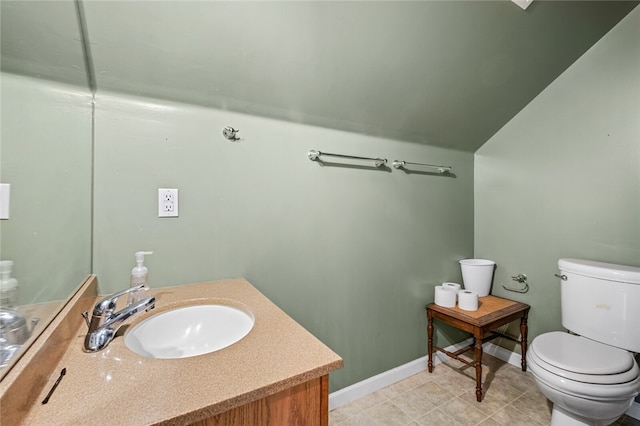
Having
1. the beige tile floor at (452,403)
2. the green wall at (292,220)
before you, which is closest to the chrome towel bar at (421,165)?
the green wall at (292,220)

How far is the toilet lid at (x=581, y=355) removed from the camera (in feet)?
3.96

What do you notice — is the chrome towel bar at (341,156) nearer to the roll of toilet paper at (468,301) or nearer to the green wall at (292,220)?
the green wall at (292,220)

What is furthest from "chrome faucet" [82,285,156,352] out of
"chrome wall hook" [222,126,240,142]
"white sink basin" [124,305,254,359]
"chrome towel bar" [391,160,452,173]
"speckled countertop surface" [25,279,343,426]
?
"chrome towel bar" [391,160,452,173]

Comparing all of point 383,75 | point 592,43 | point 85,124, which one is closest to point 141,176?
point 85,124

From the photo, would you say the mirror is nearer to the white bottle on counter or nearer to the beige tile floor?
the white bottle on counter

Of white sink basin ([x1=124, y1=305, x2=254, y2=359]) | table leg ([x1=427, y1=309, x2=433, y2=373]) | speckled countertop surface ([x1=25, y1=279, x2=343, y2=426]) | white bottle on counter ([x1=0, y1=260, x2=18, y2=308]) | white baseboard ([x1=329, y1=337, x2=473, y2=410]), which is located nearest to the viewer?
speckled countertop surface ([x1=25, y1=279, x2=343, y2=426])

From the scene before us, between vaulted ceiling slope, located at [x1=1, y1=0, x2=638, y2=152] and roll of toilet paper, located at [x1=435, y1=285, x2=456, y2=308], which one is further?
roll of toilet paper, located at [x1=435, y1=285, x2=456, y2=308]

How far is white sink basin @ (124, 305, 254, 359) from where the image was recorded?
2.94ft

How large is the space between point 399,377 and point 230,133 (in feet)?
6.27

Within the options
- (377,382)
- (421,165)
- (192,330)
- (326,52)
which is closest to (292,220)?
(192,330)

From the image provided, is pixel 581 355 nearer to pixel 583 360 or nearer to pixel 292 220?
pixel 583 360

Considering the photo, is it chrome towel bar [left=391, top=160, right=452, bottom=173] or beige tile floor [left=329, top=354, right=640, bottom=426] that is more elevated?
chrome towel bar [left=391, top=160, right=452, bottom=173]

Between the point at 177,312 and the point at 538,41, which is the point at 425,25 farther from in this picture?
the point at 177,312

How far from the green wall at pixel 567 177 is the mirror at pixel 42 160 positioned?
8.52 feet
